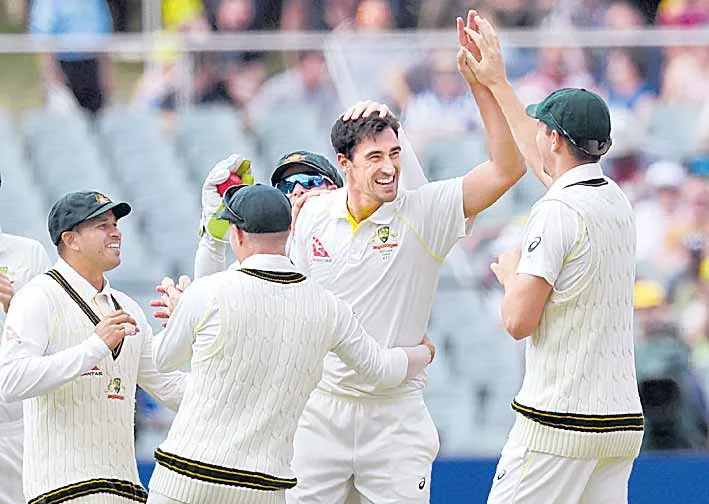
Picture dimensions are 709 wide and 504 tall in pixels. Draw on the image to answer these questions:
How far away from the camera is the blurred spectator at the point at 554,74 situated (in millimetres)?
9953

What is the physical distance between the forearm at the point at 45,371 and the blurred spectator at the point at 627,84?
557 centimetres

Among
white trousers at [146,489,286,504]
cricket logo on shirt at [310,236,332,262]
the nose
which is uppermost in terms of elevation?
the nose

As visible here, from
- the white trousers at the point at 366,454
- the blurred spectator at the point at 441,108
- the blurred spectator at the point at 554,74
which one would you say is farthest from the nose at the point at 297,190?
the blurred spectator at the point at 554,74

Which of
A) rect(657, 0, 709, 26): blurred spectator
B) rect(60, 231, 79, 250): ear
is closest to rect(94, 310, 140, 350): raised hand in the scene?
rect(60, 231, 79, 250): ear

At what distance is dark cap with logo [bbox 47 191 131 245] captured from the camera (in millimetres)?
5426

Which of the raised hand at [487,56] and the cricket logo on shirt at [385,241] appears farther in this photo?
the cricket logo on shirt at [385,241]

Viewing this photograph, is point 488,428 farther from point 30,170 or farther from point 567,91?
point 567,91

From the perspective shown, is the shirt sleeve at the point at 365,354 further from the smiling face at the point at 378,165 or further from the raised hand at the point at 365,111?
the raised hand at the point at 365,111

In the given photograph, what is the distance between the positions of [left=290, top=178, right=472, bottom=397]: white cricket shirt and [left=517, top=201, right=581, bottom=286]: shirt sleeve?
2.46 feet

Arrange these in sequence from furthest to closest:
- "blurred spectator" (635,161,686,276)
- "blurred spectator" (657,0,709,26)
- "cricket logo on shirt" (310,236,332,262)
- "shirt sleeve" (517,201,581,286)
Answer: "blurred spectator" (657,0,709,26)
"blurred spectator" (635,161,686,276)
"cricket logo on shirt" (310,236,332,262)
"shirt sleeve" (517,201,581,286)

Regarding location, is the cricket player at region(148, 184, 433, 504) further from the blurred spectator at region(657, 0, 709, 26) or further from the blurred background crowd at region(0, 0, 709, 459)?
the blurred spectator at region(657, 0, 709, 26)

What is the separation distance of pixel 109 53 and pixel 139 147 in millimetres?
644

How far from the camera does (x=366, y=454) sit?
561 centimetres

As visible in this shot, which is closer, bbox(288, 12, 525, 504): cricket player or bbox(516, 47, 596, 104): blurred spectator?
bbox(288, 12, 525, 504): cricket player
